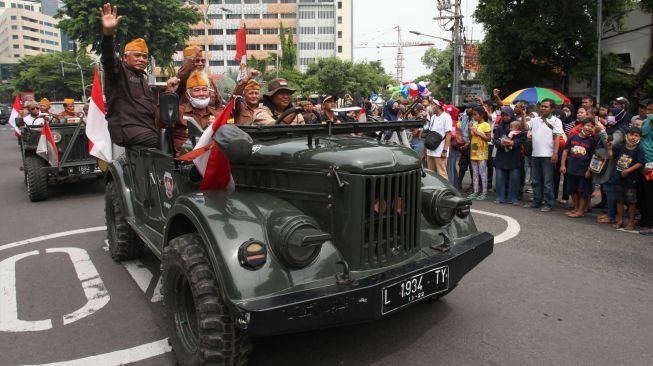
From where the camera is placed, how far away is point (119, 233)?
17.3ft

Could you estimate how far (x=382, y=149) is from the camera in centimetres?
312

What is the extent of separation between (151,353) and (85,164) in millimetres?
7226

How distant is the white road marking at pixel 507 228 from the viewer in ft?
20.9

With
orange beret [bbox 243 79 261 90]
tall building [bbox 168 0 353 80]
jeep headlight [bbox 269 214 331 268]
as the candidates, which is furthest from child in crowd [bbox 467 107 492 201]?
tall building [bbox 168 0 353 80]

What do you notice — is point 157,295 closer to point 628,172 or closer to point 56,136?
point 628,172

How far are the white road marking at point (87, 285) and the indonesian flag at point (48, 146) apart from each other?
3913 mm

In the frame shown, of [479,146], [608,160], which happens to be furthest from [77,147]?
[608,160]

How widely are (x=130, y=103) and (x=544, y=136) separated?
21.3 feet

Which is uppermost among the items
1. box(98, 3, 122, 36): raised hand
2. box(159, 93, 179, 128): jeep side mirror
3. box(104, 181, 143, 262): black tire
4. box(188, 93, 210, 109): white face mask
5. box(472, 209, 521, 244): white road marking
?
box(98, 3, 122, 36): raised hand

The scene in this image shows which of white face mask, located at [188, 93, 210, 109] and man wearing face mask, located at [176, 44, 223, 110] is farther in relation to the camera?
man wearing face mask, located at [176, 44, 223, 110]

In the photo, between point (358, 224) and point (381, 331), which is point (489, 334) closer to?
point (381, 331)

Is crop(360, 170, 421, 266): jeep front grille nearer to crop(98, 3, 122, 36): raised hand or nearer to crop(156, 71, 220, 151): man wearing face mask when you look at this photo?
crop(156, 71, 220, 151): man wearing face mask

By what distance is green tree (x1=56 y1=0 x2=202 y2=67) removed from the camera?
2247 centimetres

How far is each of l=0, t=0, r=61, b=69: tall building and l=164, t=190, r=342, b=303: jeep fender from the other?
143 metres
